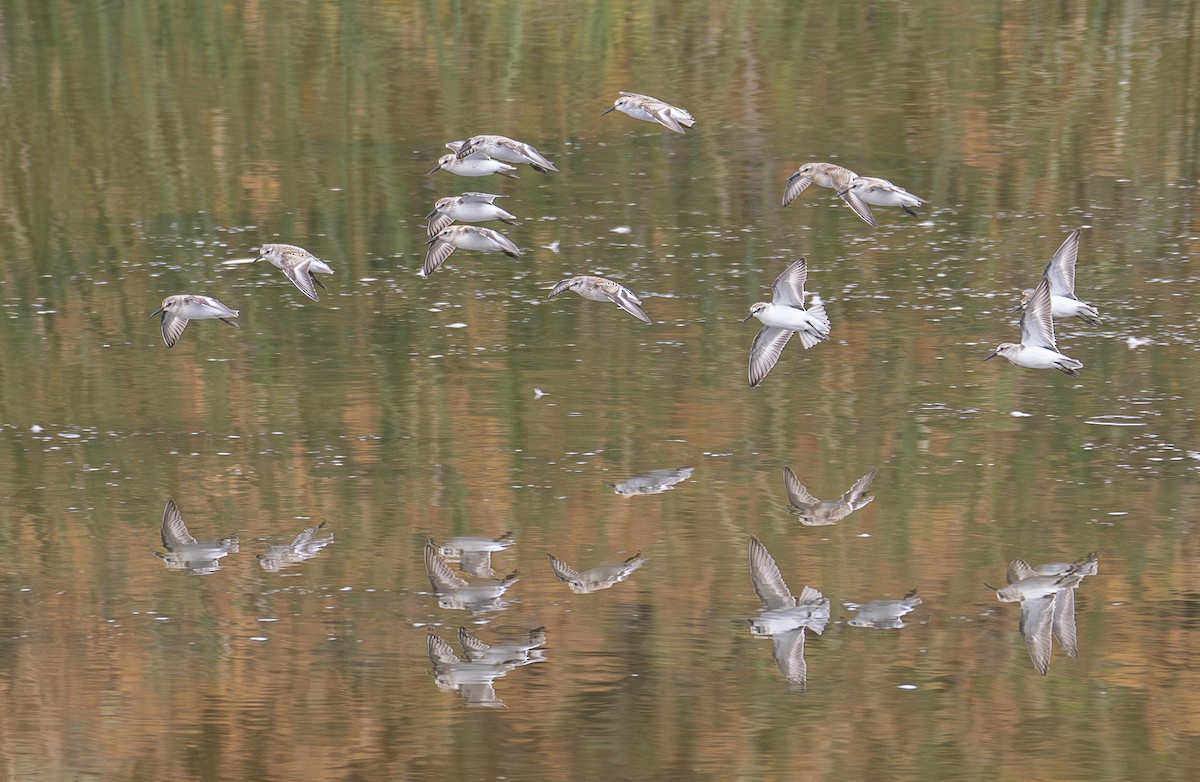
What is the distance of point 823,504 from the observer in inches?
243

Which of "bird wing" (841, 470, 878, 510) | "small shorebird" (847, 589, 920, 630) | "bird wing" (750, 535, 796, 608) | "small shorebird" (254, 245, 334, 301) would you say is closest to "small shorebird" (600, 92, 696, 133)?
"small shorebird" (254, 245, 334, 301)

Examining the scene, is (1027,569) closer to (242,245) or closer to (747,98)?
→ (242,245)

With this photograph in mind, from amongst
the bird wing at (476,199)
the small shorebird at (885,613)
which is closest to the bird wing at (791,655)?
the small shorebird at (885,613)

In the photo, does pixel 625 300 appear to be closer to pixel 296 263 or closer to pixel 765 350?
pixel 765 350

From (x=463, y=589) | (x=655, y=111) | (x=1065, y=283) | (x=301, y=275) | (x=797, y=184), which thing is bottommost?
(x=463, y=589)

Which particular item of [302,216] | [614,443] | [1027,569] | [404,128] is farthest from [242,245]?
[1027,569]

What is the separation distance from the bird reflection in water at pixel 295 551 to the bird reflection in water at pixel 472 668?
0.74 m

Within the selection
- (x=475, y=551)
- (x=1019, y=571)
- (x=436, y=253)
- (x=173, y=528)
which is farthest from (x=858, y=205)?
(x=173, y=528)

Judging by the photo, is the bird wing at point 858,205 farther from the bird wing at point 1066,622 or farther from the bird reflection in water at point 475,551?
the bird wing at point 1066,622

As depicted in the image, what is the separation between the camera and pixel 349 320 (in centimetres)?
834

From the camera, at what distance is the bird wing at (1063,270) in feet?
24.0

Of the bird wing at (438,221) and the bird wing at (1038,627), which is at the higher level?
the bird wing at (438,221)

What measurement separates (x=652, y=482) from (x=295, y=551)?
1266mm

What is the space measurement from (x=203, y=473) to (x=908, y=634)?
106 inches
